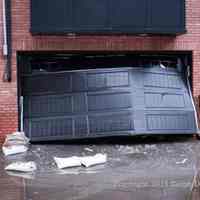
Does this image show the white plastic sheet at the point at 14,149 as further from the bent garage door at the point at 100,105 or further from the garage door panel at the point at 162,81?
the garage door panel at the point at 162,81

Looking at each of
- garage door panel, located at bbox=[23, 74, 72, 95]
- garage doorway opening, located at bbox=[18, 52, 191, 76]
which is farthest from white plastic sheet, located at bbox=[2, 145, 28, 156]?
garage doorway opening, located at bbox=[18, 52, 191, 76]

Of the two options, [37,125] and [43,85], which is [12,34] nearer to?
[43,85]

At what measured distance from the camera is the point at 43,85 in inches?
566

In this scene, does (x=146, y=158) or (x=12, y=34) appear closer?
(x=146, y=158)

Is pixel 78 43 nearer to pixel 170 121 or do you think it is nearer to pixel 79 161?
pixel 170 121

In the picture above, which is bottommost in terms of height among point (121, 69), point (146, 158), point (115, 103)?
point (146, 158)

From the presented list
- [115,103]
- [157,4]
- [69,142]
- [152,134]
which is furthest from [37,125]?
[157,4]

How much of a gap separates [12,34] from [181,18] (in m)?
4.47

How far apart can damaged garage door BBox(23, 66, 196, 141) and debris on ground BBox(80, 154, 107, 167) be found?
1.99m

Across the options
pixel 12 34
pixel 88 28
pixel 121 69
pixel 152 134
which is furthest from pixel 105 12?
pixel 152 134

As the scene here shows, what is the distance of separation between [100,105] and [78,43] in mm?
1778

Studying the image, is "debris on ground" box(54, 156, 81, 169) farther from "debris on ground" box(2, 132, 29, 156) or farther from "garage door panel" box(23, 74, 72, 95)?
"garage door panel" box(23, 74, 72, 95)

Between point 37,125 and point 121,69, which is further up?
point 121,69

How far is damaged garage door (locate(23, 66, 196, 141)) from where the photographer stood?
1392cm
